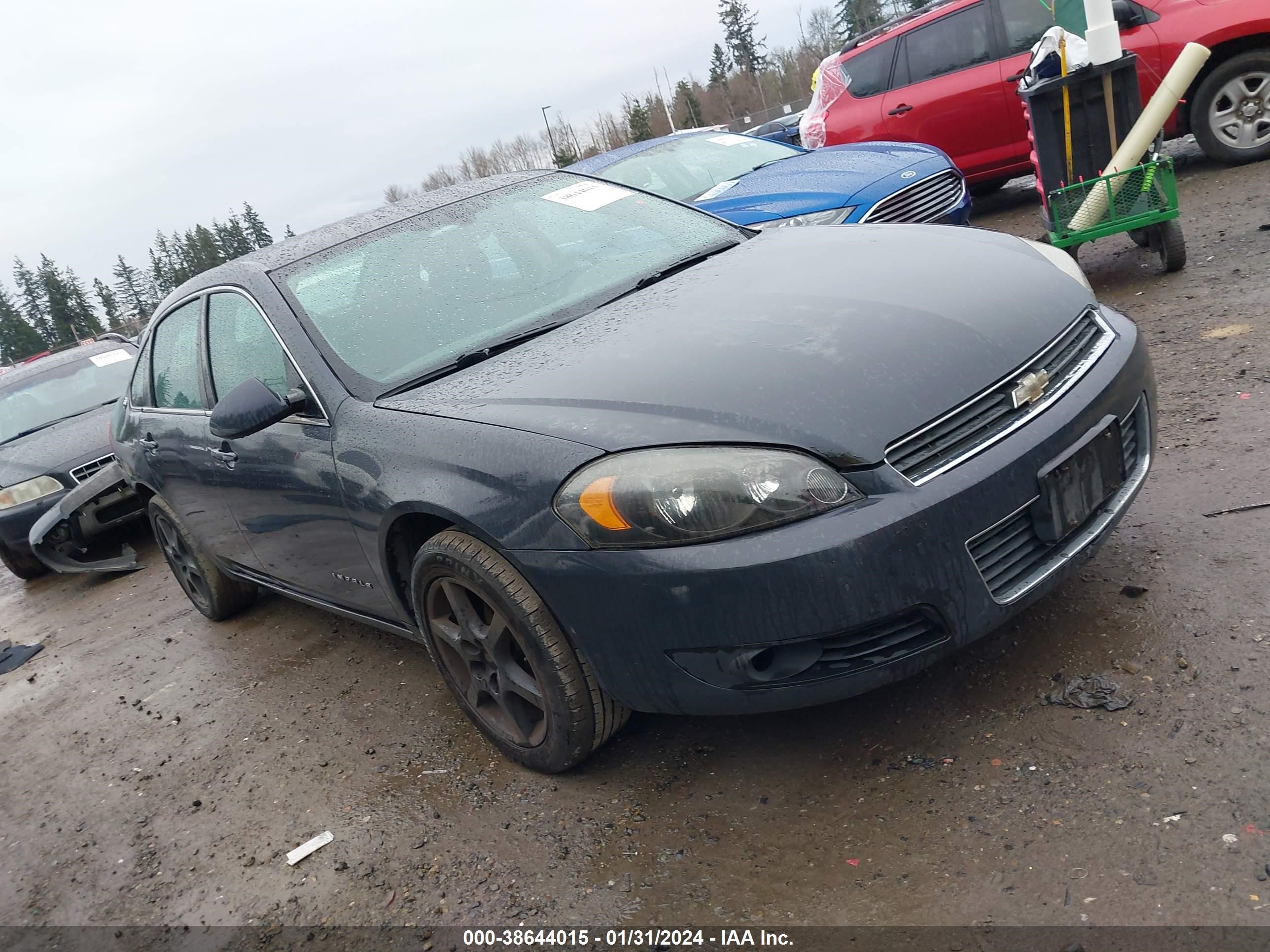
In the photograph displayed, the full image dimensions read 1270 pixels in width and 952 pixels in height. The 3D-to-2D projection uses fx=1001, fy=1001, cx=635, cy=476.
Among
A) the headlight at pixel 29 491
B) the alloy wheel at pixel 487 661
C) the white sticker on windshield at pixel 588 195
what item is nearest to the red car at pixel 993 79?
the white sticker on windshield at pixel 588 195

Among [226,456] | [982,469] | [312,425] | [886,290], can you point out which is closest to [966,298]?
[886,290]

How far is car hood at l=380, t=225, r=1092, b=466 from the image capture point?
230cm

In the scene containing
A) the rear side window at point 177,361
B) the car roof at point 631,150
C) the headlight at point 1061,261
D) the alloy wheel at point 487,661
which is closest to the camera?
the alloy wheel at point 487,661

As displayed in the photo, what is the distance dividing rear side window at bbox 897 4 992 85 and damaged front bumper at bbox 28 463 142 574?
7.25 meters

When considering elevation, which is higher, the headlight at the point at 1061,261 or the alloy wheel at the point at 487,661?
the headlight at the point at 1061,261

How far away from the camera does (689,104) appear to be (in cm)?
7688

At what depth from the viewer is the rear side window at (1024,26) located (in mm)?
8305

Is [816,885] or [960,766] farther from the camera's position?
[960,766]

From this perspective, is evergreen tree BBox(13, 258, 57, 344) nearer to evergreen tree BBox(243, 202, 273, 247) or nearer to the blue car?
evergreen tree BBox(243, 202, 273, 247)

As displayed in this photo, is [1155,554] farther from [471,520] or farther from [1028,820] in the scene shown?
[471,520]

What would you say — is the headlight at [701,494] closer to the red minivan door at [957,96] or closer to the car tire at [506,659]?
the car tire at [506,659]

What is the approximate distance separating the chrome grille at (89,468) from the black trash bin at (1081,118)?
6704 millimetres

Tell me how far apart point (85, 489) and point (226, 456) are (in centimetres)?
372

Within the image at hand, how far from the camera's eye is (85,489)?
6.80 meters
